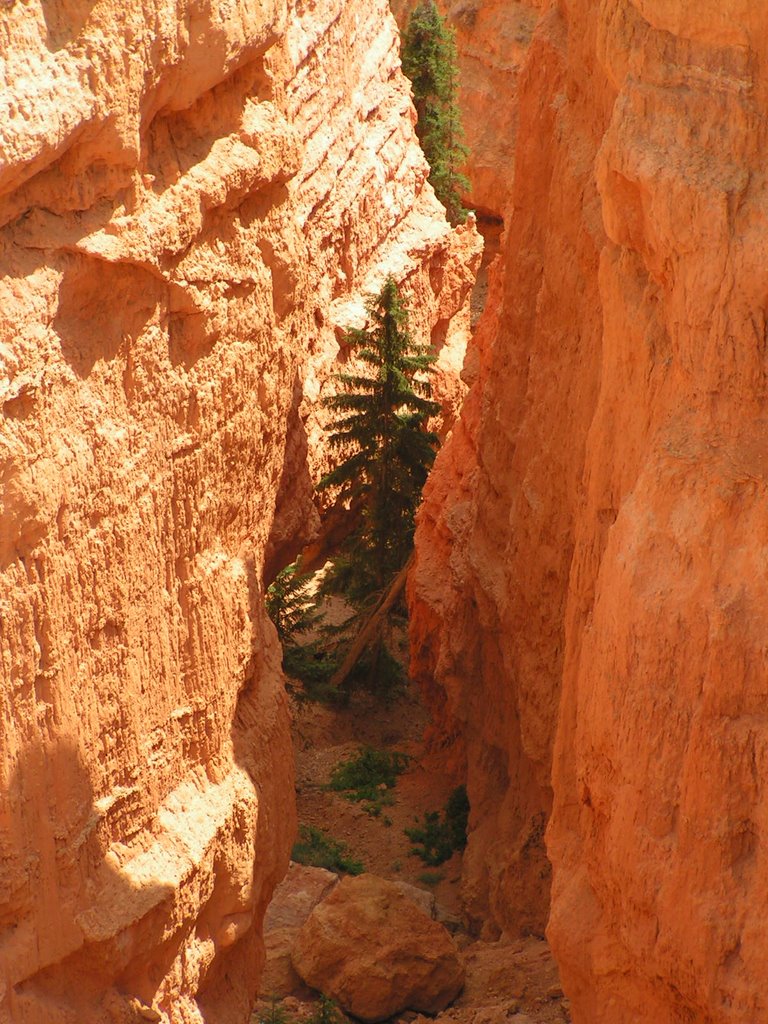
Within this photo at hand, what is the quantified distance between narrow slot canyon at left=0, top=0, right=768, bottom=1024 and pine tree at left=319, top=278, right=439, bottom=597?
5.79 m

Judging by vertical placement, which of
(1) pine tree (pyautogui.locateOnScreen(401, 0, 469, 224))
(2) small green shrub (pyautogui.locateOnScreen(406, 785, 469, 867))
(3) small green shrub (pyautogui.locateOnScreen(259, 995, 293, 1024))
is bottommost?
(3) small green shrub (pyautogui.locateOnScreen(259, 995, 293, 1024))

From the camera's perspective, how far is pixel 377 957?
395 inches

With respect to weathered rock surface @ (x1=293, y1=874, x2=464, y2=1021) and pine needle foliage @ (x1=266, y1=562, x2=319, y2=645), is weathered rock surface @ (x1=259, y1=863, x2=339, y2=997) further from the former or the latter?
pine needle foliage @ (x1=266, y1=562, x2=319, y2=645)

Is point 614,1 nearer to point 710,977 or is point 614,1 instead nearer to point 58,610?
point 58,610

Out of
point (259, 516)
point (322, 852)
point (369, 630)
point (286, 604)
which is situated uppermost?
point (259, 516)

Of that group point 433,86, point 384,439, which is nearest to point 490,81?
point 433,86

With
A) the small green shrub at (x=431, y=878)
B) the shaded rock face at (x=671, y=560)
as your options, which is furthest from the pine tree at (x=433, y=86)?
the shaded rock face at (x=671, y=560)

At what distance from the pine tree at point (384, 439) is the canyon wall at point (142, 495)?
7273mm

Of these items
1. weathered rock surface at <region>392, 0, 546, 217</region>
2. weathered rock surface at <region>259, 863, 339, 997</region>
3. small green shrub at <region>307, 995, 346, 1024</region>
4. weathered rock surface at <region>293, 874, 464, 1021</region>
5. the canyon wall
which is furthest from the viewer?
→ weathered rock surface at <region>392, 0, 546, 217</region>

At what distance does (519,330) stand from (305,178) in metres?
6.20

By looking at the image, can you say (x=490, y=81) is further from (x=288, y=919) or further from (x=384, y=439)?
(x=288, y=919)

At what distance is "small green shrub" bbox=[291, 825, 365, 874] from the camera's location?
1257 cm

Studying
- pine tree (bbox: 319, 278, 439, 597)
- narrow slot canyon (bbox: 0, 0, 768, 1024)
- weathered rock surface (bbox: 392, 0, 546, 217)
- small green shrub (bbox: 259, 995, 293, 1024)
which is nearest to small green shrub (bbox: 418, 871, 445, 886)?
narrow slot canyon (bbox: 0, 0, 768, 1024)

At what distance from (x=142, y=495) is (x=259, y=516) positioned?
1.43 m
